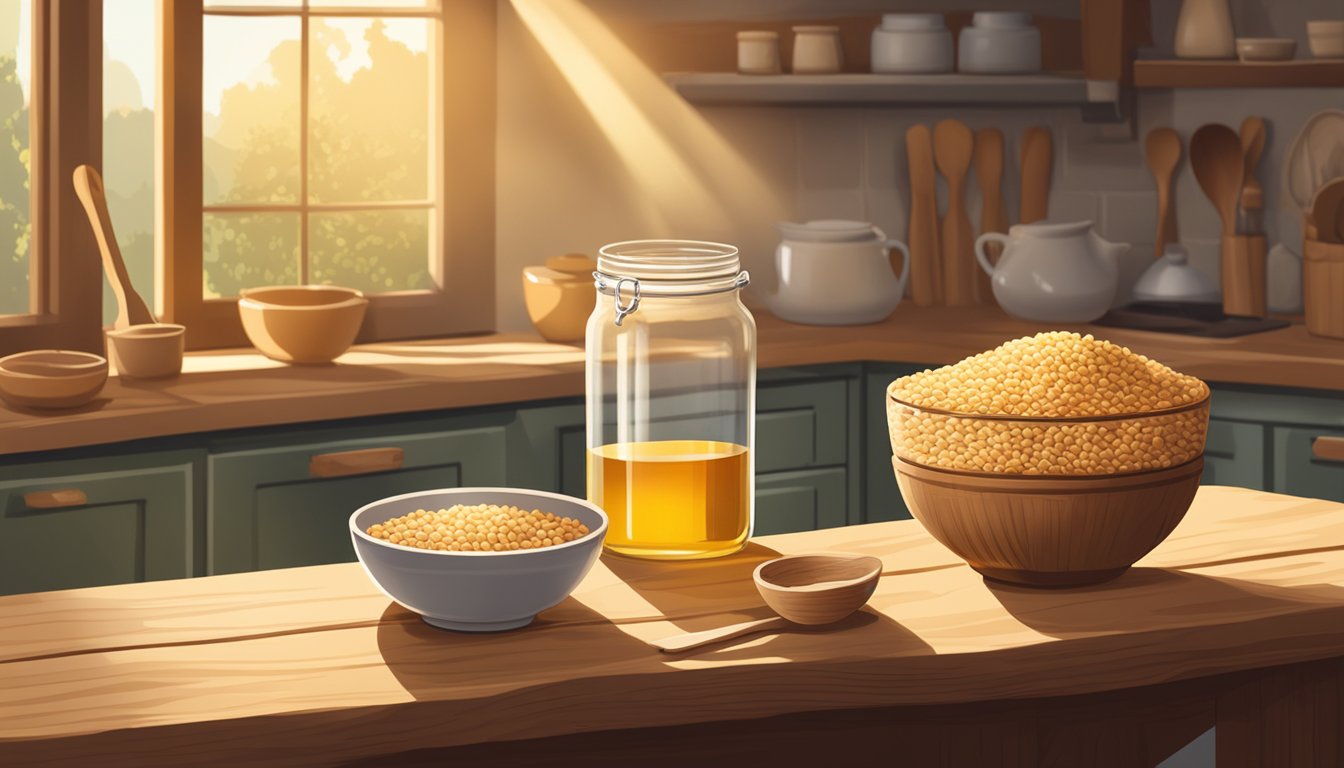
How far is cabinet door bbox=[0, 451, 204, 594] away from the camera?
9.16 ft

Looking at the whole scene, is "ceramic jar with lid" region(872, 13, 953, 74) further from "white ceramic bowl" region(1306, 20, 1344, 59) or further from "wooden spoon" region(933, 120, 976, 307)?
"white ceramic bowl" region(1306, 20, 1344, 59)

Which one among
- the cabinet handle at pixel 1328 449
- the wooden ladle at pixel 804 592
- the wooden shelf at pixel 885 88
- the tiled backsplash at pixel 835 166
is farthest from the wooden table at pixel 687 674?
the tiled backsplash at pixel 835 166

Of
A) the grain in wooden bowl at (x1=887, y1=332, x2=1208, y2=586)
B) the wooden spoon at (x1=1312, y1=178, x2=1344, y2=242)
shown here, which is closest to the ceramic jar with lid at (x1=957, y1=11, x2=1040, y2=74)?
the wooden spoon at (x1=1312, y1=178, x2=1344, y2=242)

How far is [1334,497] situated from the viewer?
3.18 meters

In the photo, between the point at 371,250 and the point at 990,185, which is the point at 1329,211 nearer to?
the point at 990,185

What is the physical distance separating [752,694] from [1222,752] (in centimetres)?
50

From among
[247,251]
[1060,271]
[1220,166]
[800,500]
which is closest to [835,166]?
[1060,271]

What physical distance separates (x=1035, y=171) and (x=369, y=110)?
149 centimetres

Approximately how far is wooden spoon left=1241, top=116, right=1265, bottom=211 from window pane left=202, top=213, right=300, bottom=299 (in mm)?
2027

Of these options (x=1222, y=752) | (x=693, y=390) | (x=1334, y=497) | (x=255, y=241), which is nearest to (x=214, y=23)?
(x=255, y=241)

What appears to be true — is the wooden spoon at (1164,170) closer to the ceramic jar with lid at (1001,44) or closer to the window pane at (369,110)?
the ceramic jar with lid at (1001,44)

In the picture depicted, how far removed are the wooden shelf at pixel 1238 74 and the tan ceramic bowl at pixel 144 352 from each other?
202cm

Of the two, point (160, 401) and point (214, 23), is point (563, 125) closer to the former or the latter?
point (214, 23)

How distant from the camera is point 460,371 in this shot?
3.27 meters
